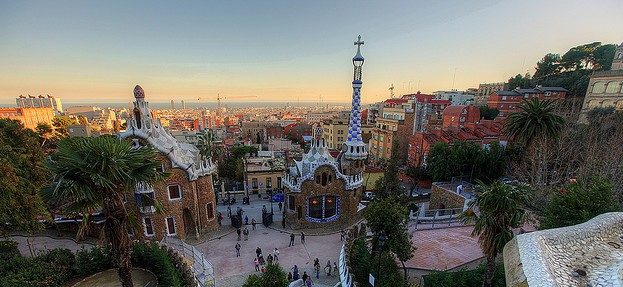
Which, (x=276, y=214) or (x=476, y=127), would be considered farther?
(x=476, y=127)

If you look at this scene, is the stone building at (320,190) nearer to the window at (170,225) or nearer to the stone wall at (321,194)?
the stone wall at (321,194)

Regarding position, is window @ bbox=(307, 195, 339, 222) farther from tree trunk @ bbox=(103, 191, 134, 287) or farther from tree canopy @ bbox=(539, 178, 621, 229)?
tree canopy @ bbox=(539, 178, 621, 229)

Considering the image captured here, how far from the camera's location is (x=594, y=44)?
6006 centimetres

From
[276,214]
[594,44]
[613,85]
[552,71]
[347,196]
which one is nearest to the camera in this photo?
[347,196]

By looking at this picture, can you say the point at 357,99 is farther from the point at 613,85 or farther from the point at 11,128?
the point at 613,85

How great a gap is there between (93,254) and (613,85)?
2422 inches

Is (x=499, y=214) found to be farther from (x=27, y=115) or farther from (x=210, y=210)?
(x=27, y=115)

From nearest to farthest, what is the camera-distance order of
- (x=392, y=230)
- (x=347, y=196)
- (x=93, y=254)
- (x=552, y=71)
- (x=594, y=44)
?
(x=392, y=230) → (x=93, y=254) → (x=347, y=196) → (x=594, y=44) → (x=552, y=71)

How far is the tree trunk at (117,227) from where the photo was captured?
34.2ft

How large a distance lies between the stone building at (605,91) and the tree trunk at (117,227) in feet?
173

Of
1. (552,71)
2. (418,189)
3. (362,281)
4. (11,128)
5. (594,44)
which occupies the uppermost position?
(594,44)

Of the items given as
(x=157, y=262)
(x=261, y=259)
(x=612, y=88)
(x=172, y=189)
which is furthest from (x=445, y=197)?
(x=612, y=88)

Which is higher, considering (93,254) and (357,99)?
(357,99)

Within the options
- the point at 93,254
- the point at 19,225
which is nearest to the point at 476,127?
the point at 93,254
